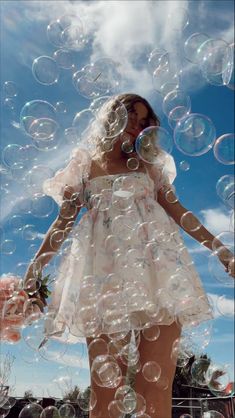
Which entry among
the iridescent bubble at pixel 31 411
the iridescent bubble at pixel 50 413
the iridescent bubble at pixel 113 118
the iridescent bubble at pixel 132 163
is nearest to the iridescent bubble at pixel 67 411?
the iridescent bubble at pixel 50 413

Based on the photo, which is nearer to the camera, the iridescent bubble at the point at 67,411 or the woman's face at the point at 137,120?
the iridescent bubble at the point at 67,411

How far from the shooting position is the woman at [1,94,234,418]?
2.57 m

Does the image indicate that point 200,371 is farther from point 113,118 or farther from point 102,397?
point 113,118

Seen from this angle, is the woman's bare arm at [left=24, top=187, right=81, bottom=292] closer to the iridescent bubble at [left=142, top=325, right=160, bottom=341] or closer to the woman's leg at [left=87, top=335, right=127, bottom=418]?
the woman's leg at [left=87, top=335, right=127, bottom=418]

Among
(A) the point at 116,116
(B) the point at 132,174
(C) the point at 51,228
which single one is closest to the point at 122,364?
(C) the point at 51,228

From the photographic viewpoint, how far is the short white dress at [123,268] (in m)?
2.62

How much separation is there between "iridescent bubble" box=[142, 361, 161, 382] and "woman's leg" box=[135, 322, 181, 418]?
2 centimetres

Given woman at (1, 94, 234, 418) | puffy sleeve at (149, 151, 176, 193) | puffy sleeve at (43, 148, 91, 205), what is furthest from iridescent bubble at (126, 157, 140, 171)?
puffy sleeve at (43, 148, 91, 205)

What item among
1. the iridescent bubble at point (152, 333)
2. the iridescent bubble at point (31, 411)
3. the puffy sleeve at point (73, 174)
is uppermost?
the puffy sleeve at point (73, 174)

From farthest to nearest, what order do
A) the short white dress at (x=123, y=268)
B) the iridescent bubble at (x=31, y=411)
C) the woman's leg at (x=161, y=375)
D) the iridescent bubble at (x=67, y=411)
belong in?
the iridescent bubble at (x=67, y=411), the iridescent bubble at (x=31, y=411), the short white dress at (x=123, y=268), the woman's leg at (x=161, y=375)

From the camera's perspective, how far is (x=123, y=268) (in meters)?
2.79

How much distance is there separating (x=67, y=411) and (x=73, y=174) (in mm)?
2074

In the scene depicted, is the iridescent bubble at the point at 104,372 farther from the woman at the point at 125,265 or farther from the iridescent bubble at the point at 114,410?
the iridescent bubble at the point at 114,410

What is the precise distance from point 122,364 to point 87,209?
1.27 metres
